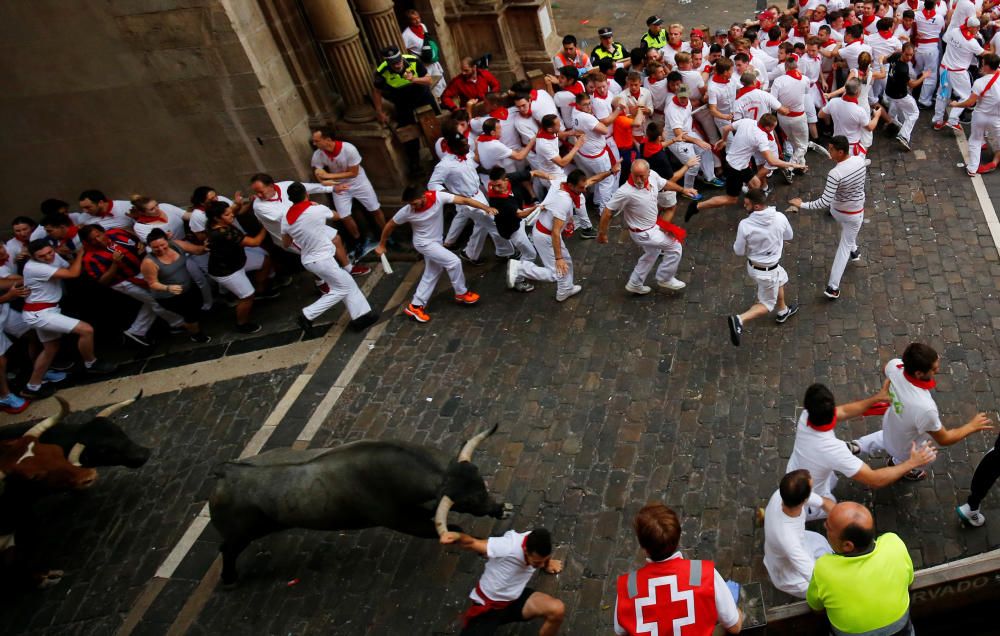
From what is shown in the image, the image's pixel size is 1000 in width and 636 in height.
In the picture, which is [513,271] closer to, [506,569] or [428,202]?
[428,202]

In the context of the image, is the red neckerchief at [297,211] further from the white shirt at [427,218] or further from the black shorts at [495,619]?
the black shorts at [495,619]

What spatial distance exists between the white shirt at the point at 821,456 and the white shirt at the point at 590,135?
20.1 ft

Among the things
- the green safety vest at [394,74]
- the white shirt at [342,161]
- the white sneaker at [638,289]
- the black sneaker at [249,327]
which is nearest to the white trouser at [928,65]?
A: the white sneaker at [638,289]

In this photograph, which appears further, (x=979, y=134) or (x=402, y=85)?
(x=402, y=85)

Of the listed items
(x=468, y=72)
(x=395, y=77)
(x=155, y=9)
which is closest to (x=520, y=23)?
(x=468, y=72)

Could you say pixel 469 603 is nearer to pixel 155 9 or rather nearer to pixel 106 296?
pixel 106 296

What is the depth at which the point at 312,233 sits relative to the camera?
8.73 metres

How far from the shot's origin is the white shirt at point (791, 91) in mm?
10415

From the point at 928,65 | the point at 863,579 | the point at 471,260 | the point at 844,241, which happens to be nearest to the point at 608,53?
the point at 471,260

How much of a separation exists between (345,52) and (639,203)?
5088 mm

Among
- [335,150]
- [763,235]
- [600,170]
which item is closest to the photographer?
[763,235]

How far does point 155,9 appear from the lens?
912 cm

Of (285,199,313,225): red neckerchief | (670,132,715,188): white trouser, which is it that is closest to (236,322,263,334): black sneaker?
(285,199,313,225): red neckerchief

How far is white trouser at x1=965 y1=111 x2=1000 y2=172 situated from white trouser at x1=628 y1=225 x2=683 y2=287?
4.98 metres
